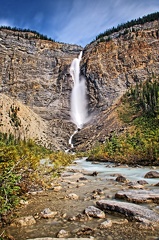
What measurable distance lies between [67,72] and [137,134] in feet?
219

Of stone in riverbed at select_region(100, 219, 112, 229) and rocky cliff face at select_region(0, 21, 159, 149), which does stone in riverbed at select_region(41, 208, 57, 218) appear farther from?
rocky cliff face at select_region(0, 21, 159, 149)

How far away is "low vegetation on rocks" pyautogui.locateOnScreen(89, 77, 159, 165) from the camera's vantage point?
2769 cm

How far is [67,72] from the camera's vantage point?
9981 centimetres

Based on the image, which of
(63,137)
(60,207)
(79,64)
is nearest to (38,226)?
(60,207)

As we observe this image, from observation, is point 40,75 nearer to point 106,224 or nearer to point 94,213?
point 94,213

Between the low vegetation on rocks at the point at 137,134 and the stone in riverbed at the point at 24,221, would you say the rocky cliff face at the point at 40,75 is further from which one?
the stone in riverbed at the point at 24,221

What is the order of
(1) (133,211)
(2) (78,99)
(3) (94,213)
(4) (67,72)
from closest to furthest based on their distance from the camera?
(1) (133,211) < (3) (94,213) < (2) (78,99) < (4) (67,72)

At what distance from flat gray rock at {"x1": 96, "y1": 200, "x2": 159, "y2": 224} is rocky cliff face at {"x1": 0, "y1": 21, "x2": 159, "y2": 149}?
6449 cm

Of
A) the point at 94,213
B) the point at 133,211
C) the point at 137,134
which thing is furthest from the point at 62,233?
the point at 137,134

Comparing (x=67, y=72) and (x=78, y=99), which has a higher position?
(x=67, y=72)

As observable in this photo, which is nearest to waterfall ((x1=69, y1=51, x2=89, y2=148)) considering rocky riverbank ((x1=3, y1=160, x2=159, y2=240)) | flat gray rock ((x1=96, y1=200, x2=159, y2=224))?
rocky riverbank ((x1=3, y1=160, x2=159, y2=240))

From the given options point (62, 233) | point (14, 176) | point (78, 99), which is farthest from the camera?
point (78, 99)

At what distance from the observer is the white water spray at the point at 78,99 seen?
8812cm

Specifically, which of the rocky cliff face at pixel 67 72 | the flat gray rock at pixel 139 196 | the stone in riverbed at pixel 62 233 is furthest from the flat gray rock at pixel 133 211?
the rocky cliff face at pixel 67 72
